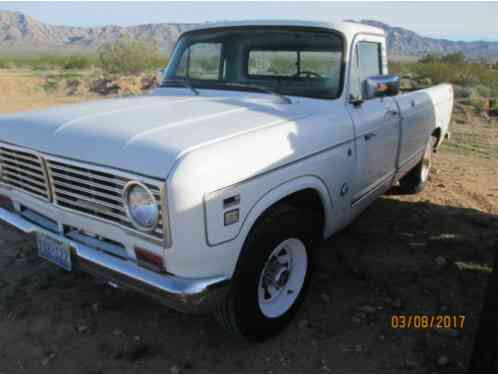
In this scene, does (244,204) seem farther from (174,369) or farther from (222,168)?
(174,369)

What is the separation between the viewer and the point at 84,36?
553 ft

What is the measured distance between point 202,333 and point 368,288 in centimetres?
137

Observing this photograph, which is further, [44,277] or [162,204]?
[44,277]

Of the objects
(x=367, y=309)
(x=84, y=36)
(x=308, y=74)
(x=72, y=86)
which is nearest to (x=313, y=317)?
(x=367, y=309)

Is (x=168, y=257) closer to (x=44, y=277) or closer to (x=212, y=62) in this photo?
(x=44, y=277)

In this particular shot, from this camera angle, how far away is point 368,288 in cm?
346

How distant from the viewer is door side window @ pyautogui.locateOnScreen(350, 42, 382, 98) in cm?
340

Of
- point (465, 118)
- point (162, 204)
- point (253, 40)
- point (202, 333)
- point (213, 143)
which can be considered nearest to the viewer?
point (162, 204)

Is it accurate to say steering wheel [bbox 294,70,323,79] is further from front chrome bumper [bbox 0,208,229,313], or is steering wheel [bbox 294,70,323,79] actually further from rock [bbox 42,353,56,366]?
rock [bbox 42,353,56,366]

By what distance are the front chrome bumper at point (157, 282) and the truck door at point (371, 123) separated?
164 centimetres

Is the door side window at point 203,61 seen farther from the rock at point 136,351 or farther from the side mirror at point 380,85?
the rock at point 136,351

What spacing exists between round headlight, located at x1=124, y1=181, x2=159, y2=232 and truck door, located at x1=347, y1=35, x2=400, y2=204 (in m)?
1.76

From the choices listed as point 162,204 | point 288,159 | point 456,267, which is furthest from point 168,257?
point 456,267
